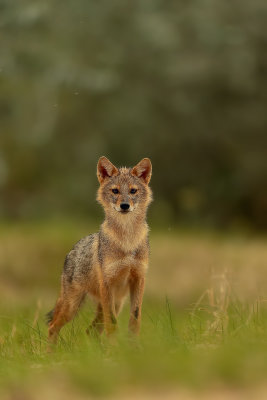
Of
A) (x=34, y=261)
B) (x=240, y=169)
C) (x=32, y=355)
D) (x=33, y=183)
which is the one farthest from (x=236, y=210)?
(x=32, y=355)

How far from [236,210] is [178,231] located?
90.7 inches

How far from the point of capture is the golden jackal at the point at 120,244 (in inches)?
281

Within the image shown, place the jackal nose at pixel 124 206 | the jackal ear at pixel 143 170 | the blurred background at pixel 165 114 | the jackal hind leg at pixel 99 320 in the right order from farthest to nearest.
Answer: the blurred background at pixel 165 114, the jackal hind leg at pixel 99 320, the jackal ear at pixel 143 170, the jackal nose at pixel 124 206

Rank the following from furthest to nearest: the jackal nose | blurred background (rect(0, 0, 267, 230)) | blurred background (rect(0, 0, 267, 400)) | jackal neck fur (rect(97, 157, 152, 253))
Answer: blurred background (rect(0, 0, 267, 230))
blurred background (rect(0, 0, 267, 400))
jackal neck fur (rect(97, 157, 152, 253))
the jackal nose

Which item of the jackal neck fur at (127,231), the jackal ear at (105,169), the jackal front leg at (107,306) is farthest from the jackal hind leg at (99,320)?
the jackal ear at (105,169)

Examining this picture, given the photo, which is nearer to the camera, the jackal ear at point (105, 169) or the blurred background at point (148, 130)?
the jackal ear at point (105, 169)

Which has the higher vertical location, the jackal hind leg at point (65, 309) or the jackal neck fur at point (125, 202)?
the jackal neck fur at point (125, 202)

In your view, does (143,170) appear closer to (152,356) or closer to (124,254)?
(124,254)

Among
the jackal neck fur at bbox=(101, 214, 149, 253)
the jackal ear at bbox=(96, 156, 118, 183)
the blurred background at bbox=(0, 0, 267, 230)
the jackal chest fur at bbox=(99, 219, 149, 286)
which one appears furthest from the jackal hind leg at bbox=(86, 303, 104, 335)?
the blurred background at bbox=(0, 0, 267, 230)

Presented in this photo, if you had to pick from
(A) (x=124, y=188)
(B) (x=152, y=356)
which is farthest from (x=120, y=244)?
(B) (x=152, y=356)

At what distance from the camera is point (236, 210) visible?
21.9 metres

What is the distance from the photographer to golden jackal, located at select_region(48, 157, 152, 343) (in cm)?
714

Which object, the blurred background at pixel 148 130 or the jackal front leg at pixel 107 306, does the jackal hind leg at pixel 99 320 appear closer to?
the jackal front leg at pixel 107 306

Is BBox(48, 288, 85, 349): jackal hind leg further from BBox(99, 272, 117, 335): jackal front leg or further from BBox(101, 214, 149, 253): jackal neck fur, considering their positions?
BBox(101, 214, 149, 253): jackal neck fur
